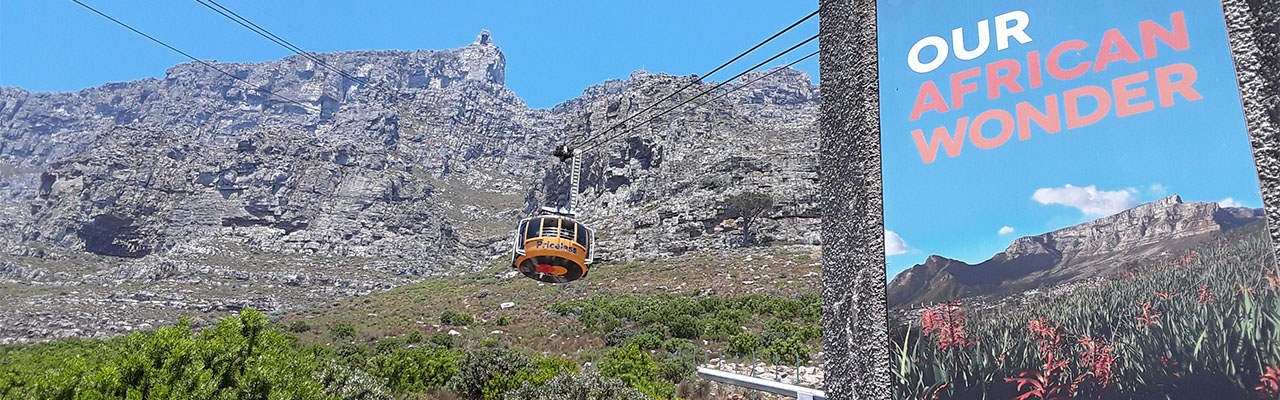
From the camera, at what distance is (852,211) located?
11.0 feet

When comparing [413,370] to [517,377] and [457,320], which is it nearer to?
[517,377]

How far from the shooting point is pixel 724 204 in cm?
6975

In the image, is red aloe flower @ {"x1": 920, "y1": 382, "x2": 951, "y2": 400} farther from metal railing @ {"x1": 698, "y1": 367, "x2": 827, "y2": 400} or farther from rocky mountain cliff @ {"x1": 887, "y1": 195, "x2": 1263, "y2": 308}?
metal railing @ {"x1": 698, "y1": 367, "x2": 827, "y2": 400}

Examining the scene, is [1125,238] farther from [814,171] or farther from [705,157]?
[705,157]

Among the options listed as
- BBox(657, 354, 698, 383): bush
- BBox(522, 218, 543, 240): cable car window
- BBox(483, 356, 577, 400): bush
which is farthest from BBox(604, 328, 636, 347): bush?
BBox(522, 218, 543, 240): cable car window

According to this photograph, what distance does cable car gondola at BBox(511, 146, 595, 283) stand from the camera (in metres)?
11.6

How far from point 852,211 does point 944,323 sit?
778 mm

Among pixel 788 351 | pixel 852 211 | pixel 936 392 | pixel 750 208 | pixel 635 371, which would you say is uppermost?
pixel 750 208

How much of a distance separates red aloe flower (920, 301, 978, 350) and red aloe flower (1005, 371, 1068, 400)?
0.34 m

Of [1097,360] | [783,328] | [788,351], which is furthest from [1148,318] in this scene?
[783,328]

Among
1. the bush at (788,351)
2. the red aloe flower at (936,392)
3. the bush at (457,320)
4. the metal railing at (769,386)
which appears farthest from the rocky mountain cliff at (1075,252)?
the bush at (457,320)

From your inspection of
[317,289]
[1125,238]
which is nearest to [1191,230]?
[1125,238]

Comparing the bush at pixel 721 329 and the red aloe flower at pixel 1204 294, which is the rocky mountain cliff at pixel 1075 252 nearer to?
the red aloe flower at pixel 1204 294

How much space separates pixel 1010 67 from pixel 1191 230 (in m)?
1.07
